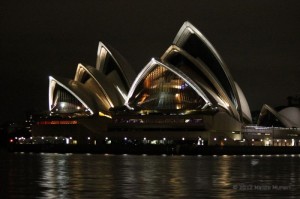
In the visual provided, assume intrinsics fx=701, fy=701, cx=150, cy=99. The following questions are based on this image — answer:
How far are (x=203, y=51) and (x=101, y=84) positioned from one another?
Answer: 44.0ft

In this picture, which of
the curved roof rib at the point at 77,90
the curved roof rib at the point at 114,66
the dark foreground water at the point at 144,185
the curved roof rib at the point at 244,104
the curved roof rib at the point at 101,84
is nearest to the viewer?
the dark foreground water at the point at 144,185

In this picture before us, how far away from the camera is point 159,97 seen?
89562 mm

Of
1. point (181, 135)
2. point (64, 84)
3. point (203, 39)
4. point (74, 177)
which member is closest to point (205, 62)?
point (203, 39)

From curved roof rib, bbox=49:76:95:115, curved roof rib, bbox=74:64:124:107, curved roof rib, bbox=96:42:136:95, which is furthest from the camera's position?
curved roof rib, bbox=49:76:95:115

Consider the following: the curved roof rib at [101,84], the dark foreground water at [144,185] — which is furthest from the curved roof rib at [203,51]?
the dark foreground water at [144,185]

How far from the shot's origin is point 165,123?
3398 inches

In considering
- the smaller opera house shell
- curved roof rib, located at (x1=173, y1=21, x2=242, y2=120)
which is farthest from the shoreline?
curved roof rib, located at (x1=173, y1=21, x2=242, y2=120)

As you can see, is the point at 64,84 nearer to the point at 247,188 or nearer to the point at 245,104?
the point at 245,104

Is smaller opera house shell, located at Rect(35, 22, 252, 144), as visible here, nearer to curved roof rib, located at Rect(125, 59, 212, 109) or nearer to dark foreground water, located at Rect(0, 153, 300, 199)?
curved roof rib, located at Rect(125, 59, 212, 109)

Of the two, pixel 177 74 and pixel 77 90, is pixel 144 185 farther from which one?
pixel 77 90

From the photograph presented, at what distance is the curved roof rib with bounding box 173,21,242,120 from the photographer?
8312cm

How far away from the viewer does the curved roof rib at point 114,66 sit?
8669cm

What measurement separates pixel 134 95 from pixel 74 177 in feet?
189

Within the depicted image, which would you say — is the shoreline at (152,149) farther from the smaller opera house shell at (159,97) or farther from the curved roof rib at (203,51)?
the curved roof rib at (203,51)
